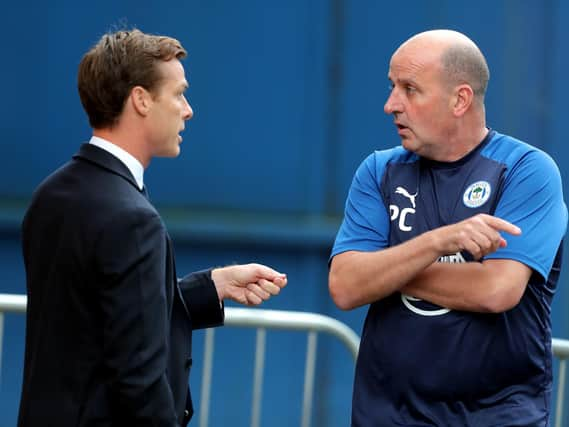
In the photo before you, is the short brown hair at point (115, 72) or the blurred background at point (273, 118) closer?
the short brown hair at point (115, 72)

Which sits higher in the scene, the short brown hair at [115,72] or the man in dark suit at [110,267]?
the short brown hair at [115,72]

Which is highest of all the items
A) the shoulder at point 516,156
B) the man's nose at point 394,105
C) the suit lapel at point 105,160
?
the man's nose at point 394,105

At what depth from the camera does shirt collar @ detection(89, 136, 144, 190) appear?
9.21 ft

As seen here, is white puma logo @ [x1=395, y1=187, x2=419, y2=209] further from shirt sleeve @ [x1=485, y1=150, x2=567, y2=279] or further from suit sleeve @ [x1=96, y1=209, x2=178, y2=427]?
suit sleeve @ [x1=96, y1=209, x2=178, y2=427]

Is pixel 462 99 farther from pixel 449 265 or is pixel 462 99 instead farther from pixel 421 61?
pixel 449 265

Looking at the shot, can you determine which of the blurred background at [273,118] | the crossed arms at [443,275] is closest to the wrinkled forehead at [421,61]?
the crossed arms at [443,275]

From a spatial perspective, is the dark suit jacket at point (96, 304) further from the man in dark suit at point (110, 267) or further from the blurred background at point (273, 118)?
the blurred background at point (273, 118)

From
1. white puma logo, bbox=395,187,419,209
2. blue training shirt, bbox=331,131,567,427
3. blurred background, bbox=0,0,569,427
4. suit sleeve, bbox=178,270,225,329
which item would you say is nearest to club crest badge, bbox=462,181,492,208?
blue training shirt, bbox=331,131,567,427

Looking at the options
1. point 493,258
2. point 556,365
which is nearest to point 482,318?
point 493,258

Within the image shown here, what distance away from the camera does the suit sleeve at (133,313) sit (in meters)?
2.62

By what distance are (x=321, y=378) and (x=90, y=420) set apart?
2847mm

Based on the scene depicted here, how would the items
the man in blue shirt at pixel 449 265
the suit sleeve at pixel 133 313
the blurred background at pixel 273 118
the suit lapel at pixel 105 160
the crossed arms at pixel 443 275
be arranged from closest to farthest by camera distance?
1. the suit sleeve at pixel 133 313
2. the suit lapel at pixel 105 160
3. the crossed arms at pixel 443 275
4. the man in blue shirt at pixel 449 265
5. the blurred background at pixel 273 118

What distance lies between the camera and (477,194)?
124 inches

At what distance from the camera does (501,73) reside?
17.9 feet
